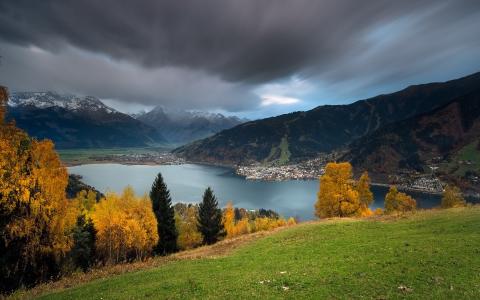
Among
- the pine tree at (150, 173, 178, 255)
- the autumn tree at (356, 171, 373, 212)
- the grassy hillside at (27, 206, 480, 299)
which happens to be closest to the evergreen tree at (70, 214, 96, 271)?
the pine tree at (150, 173, 178, 255)

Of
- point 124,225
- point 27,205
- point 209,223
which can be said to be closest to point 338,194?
point 209,223

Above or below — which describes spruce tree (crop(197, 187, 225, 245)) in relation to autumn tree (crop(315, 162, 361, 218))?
below

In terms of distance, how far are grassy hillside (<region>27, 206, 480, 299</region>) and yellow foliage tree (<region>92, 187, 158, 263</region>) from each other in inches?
1210

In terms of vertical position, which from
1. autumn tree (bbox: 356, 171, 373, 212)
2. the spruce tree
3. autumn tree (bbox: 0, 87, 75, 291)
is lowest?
the spruce tree

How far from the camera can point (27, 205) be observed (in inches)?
1164

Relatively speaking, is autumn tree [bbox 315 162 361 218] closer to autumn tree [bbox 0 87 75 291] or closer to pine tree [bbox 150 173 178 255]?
pine tree [bbox 150 173 178 255]

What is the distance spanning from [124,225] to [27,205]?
30.7m

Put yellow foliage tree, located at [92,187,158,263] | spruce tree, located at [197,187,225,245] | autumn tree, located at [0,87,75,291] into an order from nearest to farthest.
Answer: autumn tree, located at [0,87,75,291]
yellow foliage tree, located at [92,187,158,263]
spruce tree, located at [197,187,225,245]

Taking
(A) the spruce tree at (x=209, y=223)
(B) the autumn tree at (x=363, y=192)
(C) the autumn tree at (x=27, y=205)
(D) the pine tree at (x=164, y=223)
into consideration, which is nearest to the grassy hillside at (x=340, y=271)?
(C) the autumn tree at (x=27, y=205)

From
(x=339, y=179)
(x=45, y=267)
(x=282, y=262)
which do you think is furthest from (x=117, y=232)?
(x=339, y=179)

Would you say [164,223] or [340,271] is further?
[164,223]

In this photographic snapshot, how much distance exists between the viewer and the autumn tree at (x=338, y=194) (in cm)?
7050

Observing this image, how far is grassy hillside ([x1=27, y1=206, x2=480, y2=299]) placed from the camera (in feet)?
60.2

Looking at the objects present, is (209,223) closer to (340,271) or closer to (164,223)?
(164,223)
